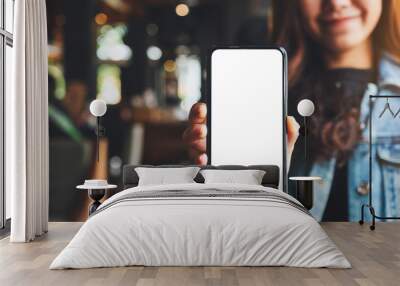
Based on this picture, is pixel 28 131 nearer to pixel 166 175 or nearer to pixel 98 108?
pixel 98 108

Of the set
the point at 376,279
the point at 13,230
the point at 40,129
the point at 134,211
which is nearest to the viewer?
the point at 376,279

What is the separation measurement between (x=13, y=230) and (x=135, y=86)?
2593 mm

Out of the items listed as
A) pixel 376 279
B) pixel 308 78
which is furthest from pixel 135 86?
pixel 376 279

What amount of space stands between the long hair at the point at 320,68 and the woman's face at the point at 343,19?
0.35 ft

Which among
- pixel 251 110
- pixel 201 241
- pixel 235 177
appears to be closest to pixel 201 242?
pixel 201 241

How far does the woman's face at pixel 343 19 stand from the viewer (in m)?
7.92

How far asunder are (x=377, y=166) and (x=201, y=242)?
12.6 ft

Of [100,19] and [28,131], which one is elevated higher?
[100,19]

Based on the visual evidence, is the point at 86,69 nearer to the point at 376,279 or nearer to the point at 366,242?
the point at 366,242

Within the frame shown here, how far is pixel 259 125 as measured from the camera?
318 inches

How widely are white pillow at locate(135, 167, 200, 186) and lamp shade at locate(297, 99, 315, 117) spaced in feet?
4.87

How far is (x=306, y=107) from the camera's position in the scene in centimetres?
757

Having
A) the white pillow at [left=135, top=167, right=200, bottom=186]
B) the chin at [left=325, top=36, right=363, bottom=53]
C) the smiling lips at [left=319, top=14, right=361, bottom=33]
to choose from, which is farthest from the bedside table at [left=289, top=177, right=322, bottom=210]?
the smiling lips at [left=319, top=14, right=361, bottom=33]

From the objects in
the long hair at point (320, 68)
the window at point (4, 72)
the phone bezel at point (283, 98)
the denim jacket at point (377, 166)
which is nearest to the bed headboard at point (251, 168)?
the phone bezel at point (283, 98)
